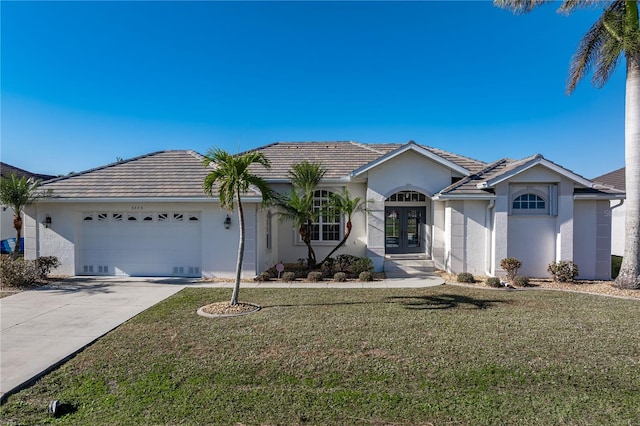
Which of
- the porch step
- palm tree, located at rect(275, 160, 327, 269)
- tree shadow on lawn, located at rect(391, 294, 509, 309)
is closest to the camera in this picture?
tree shadow on lawn, located at rect(391, 294, 509, 309)

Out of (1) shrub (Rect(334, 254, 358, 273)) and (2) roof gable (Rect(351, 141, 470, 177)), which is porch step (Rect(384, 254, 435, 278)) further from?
(2) roof gable (Rect(351, 141, 470, 177))

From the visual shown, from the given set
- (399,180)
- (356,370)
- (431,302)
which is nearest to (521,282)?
(431,302)

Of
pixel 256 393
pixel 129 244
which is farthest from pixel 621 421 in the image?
pixel 129 244

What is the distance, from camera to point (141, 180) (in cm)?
1380

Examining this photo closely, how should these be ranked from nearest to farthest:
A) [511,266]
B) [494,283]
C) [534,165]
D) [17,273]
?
[17,273] → [494,283] → [511,266] → [534,165]

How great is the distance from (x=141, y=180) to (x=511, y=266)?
14.4 m

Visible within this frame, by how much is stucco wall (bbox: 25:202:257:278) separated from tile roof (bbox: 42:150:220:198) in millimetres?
430

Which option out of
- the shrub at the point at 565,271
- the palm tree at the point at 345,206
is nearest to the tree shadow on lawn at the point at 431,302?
the shrub at the point at 565,271

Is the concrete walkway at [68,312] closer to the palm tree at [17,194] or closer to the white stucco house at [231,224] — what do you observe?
the white stucco house at [231,224]

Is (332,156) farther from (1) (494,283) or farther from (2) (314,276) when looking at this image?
(1) (494,283)

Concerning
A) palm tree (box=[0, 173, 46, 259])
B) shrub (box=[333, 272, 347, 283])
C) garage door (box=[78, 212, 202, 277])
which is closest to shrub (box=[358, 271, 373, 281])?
shrub (box=[333, 272, 347, 283])

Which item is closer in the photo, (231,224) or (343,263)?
(231,224)

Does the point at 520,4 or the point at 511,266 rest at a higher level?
the point at 520,4

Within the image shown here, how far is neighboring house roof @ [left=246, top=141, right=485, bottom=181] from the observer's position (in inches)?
626
